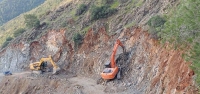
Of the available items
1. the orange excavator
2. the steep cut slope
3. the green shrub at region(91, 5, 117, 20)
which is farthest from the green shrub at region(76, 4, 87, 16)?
the orange excavator

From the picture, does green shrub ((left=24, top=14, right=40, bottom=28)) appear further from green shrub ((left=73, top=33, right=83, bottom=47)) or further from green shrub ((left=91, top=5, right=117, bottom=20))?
green shrub ((left=91, top=5, right=117, bottom=20))

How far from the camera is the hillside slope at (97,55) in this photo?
24.6 meters

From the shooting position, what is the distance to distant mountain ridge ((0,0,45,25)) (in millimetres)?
143875

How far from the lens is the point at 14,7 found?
493 feet

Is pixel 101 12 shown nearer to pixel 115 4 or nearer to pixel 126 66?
pixel 115 4

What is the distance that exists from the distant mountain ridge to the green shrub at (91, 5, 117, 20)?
107496mm

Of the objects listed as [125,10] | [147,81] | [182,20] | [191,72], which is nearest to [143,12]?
[125,10]

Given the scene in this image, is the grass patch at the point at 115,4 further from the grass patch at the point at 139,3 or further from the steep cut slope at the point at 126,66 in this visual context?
the steep cut slope at the point at 126,66

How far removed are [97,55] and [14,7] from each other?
121 meters

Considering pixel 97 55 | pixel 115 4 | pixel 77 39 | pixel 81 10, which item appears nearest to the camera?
pixel 97 55

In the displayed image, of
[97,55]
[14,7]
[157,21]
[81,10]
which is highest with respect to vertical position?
[14,7]

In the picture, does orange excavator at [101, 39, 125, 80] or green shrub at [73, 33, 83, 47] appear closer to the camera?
orange excavator at [101, 39, 125, 80]

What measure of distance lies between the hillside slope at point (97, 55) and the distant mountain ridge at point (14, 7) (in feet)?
302

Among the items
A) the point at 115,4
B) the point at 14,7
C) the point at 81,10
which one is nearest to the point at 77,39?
the point at 81,10
